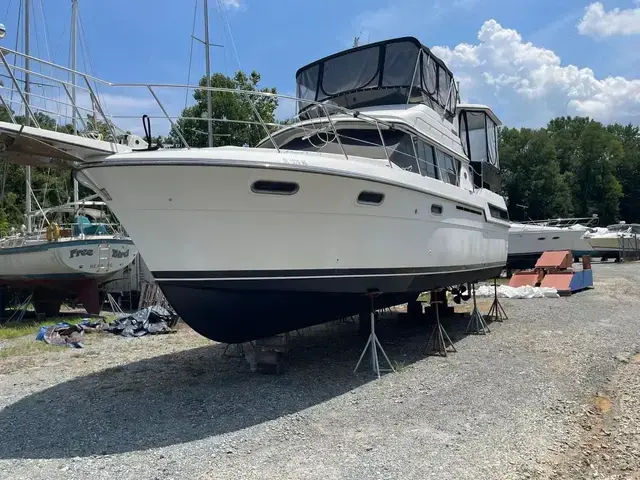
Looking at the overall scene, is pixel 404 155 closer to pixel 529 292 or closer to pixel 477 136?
pixel 477 136

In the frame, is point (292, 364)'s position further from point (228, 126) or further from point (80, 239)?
point (228, 126)

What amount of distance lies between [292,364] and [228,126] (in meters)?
16.4

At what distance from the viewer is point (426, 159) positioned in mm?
7512

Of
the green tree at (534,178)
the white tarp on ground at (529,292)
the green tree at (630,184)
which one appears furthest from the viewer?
the green tree at (630,184)

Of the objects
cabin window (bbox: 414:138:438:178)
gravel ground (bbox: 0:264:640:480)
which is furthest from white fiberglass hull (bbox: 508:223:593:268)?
cabin window (bbox: 414:138:438:178)

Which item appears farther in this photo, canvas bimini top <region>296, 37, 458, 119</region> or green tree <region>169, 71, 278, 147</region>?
green tree <region>169, 71, 278, 147</region>

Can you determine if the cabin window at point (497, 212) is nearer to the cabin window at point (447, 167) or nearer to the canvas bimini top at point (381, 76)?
the cabin window at point (447, 167)

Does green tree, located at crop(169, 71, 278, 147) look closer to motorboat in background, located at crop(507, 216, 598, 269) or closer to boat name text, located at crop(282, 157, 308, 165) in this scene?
boat name text, located at crop(282, 157, 308, 165)

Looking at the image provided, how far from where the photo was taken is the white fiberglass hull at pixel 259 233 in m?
5.08

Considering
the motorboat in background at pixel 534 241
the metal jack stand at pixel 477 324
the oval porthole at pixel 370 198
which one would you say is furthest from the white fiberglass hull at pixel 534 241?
the oval porthole at pixel 370 198

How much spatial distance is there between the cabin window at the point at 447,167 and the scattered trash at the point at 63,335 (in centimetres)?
651

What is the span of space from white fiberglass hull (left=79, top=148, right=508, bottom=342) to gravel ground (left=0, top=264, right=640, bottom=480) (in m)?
0.97

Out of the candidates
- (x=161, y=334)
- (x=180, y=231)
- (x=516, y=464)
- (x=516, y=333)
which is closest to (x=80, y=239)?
(x=161, y=334)

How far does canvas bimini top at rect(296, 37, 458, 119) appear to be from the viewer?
812 centimetres
